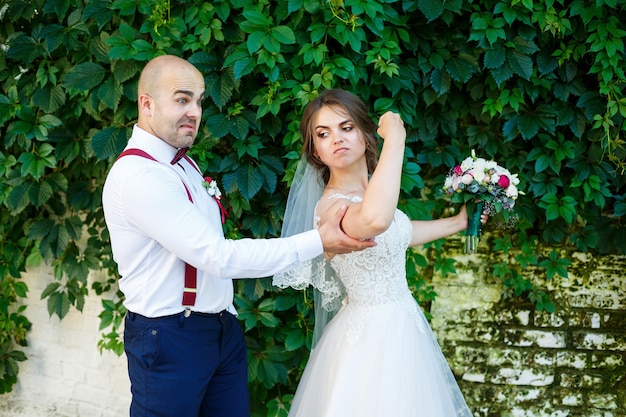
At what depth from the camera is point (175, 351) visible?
228cm

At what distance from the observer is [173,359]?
2.27 metres

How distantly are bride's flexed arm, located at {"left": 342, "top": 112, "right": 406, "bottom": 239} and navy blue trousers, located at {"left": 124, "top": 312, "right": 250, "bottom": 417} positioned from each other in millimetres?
661

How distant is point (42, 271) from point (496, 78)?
3014 mm

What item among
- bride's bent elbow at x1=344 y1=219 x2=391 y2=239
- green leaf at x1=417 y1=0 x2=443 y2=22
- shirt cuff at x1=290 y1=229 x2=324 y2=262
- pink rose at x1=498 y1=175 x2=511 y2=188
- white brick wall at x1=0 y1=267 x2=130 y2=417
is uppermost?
green leaf at x1=417 y1=0 x2=443 y2=22

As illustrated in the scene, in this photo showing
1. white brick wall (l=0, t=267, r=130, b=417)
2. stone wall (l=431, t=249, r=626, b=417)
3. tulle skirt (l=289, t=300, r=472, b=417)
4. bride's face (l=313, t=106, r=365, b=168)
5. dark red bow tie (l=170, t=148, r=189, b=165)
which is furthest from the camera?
white brick wall (l=0, t=267, r=130, b=417)

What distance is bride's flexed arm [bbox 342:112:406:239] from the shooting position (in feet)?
7.48

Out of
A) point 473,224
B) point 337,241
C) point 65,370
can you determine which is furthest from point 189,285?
point 65,370

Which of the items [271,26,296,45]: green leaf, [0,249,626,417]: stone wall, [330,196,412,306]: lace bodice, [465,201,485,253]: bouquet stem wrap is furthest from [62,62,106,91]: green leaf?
[0,249,626,417]: stone wall

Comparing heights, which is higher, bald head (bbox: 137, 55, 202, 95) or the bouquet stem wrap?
bald head (bbox: 137, 55, 202, 95)

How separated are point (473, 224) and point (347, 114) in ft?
2.65

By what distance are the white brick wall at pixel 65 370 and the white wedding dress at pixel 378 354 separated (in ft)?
5.32

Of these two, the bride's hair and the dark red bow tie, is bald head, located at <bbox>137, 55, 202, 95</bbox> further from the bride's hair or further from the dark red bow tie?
the bride's hair

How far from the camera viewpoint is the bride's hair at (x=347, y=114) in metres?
2.67

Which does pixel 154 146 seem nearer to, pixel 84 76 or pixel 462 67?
pixel 84 76
